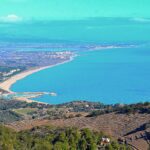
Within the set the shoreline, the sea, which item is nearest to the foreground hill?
the sea

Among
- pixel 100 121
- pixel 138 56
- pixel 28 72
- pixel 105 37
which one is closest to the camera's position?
pixel 100 121

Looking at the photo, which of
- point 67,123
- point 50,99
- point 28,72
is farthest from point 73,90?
point 67,123

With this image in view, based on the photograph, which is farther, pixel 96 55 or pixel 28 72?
pixel 96 55

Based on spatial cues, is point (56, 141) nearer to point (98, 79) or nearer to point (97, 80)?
point (97, 80)

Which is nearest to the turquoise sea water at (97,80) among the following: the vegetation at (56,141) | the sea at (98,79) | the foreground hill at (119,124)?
the sea at (98,79)

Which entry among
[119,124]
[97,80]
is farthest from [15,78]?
[119,124]

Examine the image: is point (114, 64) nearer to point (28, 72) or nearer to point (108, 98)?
point (28, 72)

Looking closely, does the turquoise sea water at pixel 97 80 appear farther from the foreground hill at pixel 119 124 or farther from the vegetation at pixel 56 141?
the vegetation at pixel 56 141
